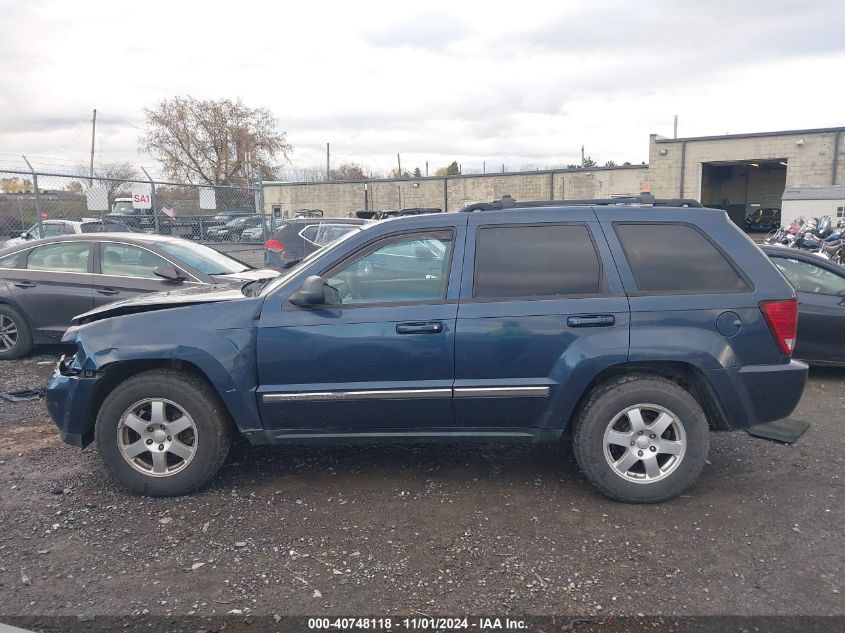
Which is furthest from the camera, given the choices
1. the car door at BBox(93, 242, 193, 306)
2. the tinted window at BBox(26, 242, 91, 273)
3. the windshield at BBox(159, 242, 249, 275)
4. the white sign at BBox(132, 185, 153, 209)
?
the white sign at BBox(132, 185, 153, 209)

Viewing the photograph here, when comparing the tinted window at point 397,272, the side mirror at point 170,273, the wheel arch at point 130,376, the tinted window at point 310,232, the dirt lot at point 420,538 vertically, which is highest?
the tinted window at point 310,232

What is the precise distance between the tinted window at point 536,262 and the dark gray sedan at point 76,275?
4.08 metres

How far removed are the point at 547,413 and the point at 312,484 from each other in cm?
161

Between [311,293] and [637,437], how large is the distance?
2.14m

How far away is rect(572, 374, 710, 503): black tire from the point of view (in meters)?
3.94

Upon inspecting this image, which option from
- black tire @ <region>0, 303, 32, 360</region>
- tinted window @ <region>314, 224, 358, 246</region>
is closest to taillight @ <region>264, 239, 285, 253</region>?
tinted window @ <region>314, 224, 358, 246</region>

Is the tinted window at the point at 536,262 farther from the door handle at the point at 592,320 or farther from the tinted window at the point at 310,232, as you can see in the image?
the tinted window at the point at 310,232

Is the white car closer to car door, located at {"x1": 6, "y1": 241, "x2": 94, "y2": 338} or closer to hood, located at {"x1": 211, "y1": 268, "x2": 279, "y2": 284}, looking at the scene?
car door, located at {"x1": 6, "y1": 241, "x2": 94, "y2": 338}

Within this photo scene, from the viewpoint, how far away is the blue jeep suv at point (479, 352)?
3.93 metres

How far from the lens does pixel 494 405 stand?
399 cm

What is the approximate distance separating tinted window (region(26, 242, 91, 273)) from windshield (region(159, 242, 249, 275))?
0.98m

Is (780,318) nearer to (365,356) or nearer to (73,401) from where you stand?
(365,356)

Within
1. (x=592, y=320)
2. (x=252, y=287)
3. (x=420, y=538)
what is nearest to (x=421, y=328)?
(x=592, y=320)

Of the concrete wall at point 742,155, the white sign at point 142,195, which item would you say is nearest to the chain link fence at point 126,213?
the white sign at point 142,195
